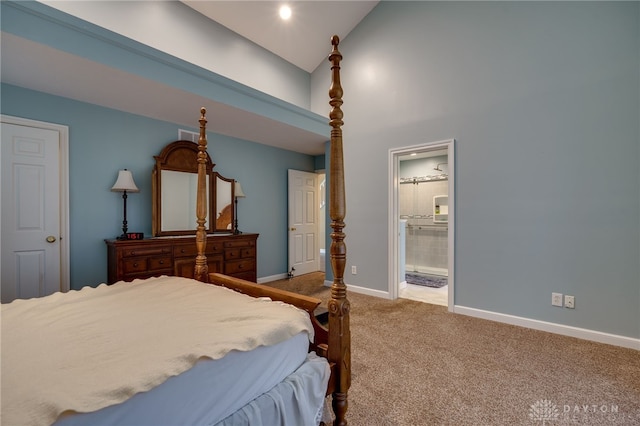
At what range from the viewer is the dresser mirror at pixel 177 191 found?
3.54 m

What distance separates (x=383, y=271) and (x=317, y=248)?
2040mm

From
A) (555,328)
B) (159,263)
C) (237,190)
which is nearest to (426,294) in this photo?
(555,328)

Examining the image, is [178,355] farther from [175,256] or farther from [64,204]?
[64,204]

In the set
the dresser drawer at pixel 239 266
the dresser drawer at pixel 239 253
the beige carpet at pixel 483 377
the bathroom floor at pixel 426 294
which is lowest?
the bathroom floor at pixel 426 294

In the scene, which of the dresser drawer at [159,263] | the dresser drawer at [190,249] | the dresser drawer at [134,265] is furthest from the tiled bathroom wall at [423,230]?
the dresser drawer at [134,265]

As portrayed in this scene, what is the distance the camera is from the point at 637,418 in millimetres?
1696

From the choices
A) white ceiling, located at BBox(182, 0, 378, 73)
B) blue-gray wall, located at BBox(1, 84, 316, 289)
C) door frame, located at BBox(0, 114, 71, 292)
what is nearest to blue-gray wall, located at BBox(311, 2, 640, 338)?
white ceiling, located at BBox(182, 0, 378, 73)

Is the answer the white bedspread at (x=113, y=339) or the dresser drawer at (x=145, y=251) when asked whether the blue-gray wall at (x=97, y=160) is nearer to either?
the dresser drawer at (x=145, y=251)

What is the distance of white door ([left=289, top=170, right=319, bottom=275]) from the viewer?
5355 mm

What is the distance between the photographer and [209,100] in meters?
3.01

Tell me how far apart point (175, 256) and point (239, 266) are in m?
0.90

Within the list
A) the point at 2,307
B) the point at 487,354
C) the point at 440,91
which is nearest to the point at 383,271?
the point at 487,354

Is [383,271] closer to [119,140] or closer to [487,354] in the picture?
[487,354]

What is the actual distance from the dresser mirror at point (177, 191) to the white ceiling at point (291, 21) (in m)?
1.82
